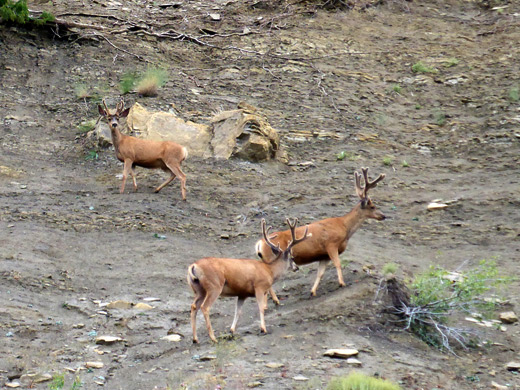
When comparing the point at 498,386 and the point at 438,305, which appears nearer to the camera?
the point at 498,386

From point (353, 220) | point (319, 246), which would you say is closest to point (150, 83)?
point (353, 220)

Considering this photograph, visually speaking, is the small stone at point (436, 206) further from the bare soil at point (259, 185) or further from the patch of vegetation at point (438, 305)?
the patch of vegetation at point (438, 305)

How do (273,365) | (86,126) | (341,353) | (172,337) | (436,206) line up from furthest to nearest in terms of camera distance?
1. (86,126)
2. (436,206)
3. (172,337)
4. (341,353)
5. (273,365)

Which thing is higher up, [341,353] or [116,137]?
[116,137]

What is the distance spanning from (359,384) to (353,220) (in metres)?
4.85

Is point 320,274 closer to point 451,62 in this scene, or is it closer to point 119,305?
point 119,305

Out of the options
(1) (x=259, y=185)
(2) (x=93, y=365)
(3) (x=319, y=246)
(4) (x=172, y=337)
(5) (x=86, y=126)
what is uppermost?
(3) (x=319, y=246)

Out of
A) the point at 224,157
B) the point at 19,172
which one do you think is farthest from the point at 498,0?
the point at 19,172

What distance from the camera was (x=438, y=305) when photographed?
34.0 ft

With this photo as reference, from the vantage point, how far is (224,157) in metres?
18.3

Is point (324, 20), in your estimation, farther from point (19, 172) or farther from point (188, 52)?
point (19, 172)

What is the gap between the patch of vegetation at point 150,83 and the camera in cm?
2008

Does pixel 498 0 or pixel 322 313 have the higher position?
pixel 498 0

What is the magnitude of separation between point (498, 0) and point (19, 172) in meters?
18.4
